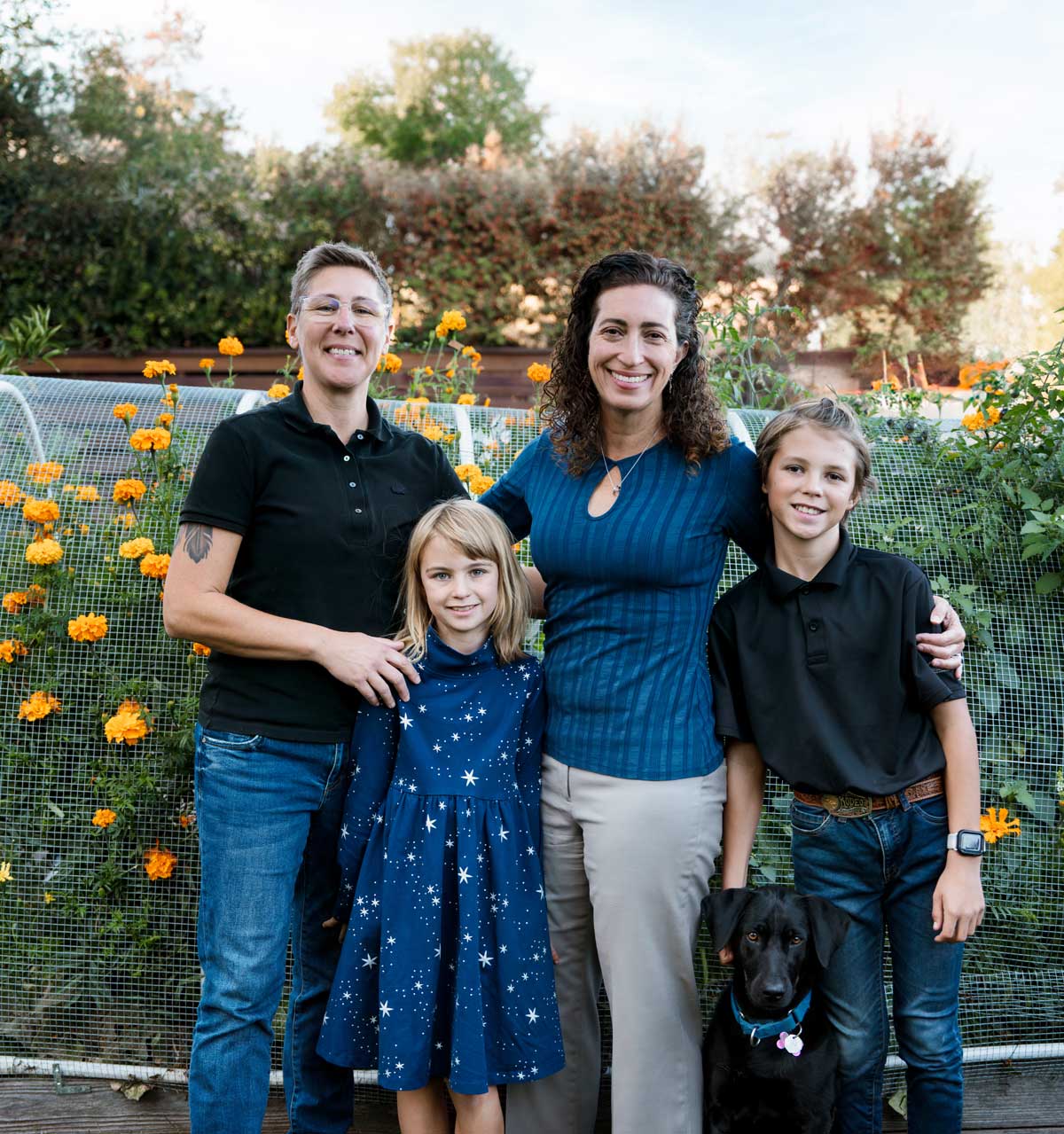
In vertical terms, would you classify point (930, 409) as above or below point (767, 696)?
above

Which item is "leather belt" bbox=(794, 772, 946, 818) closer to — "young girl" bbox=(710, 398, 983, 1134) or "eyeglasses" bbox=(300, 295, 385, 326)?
"young girl" bbox=(710, 398, 983, 1134)

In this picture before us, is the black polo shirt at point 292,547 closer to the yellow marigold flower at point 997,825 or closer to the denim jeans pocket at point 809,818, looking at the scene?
the denim jeans pocket at point 809,818

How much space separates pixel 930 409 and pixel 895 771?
220 cm

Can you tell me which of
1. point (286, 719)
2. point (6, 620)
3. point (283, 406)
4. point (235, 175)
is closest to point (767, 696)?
point (286, 719)

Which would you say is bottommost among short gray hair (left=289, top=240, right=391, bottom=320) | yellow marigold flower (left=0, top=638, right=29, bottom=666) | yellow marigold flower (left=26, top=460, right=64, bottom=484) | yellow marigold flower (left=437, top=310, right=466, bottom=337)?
yellow marigold flower (left=0, top=638, right=29, bottom=666)

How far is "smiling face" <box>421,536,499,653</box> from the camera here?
2010 mm

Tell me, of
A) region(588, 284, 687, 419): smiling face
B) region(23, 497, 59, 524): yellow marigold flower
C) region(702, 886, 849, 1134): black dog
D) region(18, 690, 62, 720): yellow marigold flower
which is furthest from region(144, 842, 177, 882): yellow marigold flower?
region(588, 284, 687, 419): smiling face

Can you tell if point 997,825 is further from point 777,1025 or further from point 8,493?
point 8,493

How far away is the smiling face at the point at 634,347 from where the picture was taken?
192cm

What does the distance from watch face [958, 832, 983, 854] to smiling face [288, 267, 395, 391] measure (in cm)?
150

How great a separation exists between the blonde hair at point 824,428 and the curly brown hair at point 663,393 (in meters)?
0.09

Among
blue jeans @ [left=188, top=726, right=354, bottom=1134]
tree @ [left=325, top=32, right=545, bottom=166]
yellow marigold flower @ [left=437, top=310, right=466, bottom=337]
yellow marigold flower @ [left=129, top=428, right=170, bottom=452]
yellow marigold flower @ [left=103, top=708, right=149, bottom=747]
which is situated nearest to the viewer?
blue jeans @ [left=188, top=726, right=354, bottom=1134]

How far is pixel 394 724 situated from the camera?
2006mm

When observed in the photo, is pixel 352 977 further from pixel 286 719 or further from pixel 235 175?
pixel 235 175
